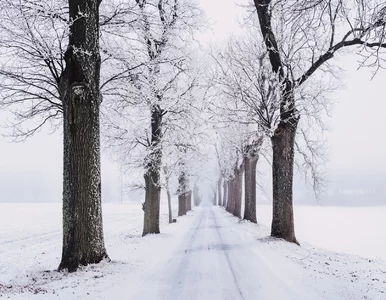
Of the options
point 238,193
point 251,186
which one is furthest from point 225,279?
point 238,193

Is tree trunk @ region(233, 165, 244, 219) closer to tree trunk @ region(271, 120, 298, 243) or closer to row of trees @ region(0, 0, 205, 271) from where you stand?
row of trees @ region(0, 0, 205, 271)

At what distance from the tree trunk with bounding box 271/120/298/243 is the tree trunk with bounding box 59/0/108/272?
707cm

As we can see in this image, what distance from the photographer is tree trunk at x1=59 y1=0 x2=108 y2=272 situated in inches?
273

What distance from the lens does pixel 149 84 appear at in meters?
11.4

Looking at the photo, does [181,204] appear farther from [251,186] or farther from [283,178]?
[283,178]

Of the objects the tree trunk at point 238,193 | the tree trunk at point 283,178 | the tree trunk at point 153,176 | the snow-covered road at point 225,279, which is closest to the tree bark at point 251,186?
the tree trunk at point 238,193

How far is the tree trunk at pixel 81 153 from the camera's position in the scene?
22.7 ft

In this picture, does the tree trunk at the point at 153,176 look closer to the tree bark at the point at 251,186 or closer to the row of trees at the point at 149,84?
the row of trees at the point at 149,84

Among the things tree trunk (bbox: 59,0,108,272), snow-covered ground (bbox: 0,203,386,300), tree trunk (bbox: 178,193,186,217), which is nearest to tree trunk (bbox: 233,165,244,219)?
tree trunk (bbox: 178,193,186,217)

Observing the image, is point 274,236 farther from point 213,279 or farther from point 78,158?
point 78,158

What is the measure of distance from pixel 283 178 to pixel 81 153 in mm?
7777

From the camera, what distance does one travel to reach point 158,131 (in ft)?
50.2

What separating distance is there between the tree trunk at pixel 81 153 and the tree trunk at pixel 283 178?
7.07m

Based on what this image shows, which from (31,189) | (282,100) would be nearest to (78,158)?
(282,100)
